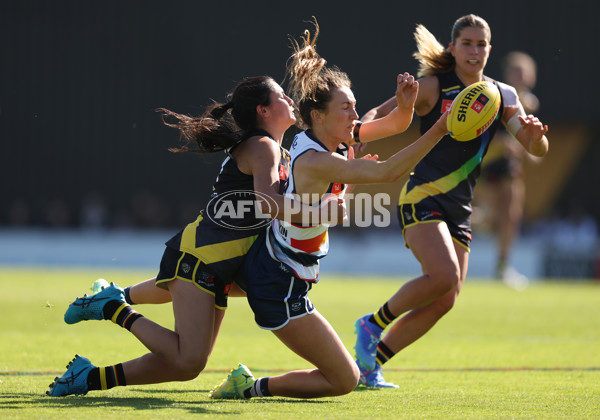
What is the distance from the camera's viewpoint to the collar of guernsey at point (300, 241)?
4.49m

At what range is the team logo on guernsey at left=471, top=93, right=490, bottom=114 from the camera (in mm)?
4527

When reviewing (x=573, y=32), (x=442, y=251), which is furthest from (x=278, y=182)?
(x=573, y=32)

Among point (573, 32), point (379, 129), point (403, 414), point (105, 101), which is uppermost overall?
point (573, 32)

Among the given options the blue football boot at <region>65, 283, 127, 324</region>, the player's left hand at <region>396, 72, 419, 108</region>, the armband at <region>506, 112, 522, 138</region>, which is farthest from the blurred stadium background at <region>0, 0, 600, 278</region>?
the player's left hand at <region>396, 72, 419, 108</region>

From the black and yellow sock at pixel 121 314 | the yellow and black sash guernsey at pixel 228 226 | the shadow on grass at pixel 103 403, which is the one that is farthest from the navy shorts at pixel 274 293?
the black and yellow sock at pixel 121 314

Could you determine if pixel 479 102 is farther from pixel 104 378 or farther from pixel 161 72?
pixel 161 72

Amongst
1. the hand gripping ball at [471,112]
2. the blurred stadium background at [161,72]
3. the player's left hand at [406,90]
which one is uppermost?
the blurred stadium background at [161,72]

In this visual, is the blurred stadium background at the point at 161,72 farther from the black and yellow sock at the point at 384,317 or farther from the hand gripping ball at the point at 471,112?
the hand gripping ball at the point at 471,112

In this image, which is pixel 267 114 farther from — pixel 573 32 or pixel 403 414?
pixel 573 32

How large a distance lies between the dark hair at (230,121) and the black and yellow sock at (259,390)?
51.9 inches

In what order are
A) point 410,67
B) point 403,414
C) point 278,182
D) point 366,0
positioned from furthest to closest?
1. point 366,0
2. point 410,67
3. point 278,182
4. point 403,414

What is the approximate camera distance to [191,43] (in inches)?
933

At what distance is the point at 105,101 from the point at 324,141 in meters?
19.6

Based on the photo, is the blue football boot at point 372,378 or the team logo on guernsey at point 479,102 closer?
the team logo on guernsey at point 479,102
